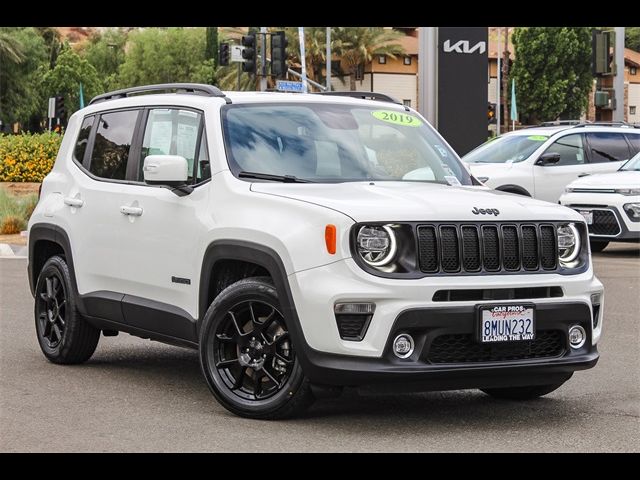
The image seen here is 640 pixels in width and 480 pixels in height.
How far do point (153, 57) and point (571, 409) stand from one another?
322 feet

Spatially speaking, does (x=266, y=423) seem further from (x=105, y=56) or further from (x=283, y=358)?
(x=105, y=56)

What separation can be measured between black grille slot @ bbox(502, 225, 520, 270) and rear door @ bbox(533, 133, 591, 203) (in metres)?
13.4

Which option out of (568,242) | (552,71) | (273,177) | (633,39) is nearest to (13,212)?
(273,177)

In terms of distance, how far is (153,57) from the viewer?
103 meters

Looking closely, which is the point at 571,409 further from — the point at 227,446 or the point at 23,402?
the point at 23,402

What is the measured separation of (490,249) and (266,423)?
149cm

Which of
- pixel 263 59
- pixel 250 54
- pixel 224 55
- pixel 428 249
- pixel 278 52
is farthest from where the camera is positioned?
pixel 224 55

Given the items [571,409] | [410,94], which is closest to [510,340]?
[571,409]

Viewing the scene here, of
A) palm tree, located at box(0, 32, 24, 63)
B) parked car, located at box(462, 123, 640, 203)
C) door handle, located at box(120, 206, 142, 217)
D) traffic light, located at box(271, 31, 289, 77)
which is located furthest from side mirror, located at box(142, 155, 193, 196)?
palm tree, located at box(0, 32, 24, 63)

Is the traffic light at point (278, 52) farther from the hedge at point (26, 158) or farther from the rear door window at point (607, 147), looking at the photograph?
the rear door window at point (607, 147)

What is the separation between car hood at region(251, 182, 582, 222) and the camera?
673 cm

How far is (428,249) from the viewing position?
672cm

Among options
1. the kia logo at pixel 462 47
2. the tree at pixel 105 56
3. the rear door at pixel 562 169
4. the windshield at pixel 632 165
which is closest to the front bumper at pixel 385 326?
the windshield at pixel 632 165

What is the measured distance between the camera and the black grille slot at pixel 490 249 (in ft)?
22.5
